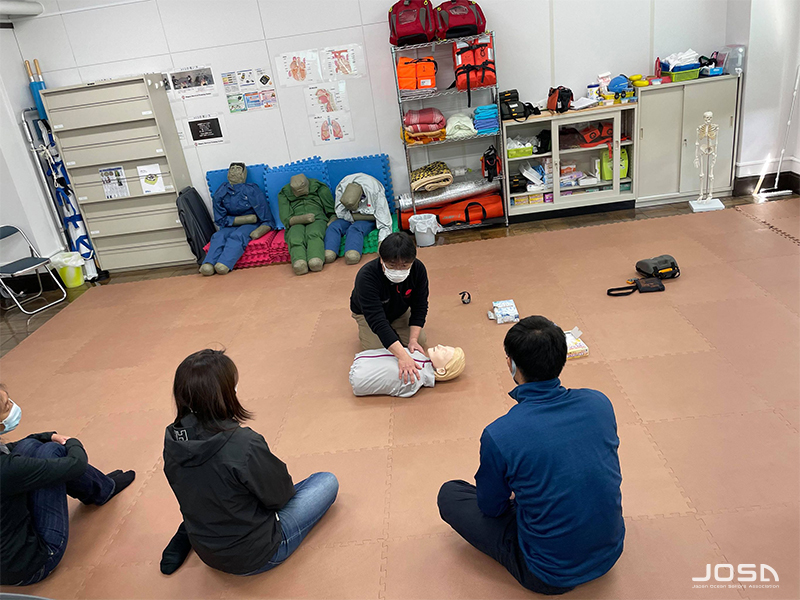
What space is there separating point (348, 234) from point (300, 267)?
0.72 meters

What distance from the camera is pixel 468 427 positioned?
3396 mm

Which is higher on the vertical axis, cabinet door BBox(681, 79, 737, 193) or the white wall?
the white wall

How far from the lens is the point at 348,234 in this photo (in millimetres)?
6457

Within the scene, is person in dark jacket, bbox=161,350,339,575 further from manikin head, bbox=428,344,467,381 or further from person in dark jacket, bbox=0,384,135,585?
manikin head, bbox=428,344,467,381

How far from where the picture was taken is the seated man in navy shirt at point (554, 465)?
1.90 metres

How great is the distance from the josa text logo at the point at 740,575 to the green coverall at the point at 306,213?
4670mm

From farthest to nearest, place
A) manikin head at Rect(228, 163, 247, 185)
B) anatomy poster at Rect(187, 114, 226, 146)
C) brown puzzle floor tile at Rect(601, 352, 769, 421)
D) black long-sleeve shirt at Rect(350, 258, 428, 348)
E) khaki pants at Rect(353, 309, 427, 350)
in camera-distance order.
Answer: anatomy poster at Rect(187, 114, 226, 146), manikin head at Rect(228, 163, 247, 185), khaki pants at Rect(353, 309, 427, 350), black long-sleeve shirt at Rect(350, 258, 428, 348), brown puzzle floor tile at Rect(601, 352, 769, 421)

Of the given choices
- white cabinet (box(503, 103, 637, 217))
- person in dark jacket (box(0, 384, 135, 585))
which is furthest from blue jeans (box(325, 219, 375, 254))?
person in dark jacket (box(0, 384, 135, 585))

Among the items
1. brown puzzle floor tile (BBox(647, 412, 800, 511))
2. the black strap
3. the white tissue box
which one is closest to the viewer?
brown puzzle floor tile (BBox(647, 412, 800, 511))

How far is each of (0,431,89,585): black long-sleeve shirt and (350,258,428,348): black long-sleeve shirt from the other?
1.81 m

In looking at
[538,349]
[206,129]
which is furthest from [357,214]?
[538,349]

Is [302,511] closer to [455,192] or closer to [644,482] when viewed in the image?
[644,482]

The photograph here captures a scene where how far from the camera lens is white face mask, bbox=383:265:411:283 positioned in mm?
3512

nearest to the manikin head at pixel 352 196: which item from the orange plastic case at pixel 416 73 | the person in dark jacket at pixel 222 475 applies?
the orange plastic case at pixel 416 73
